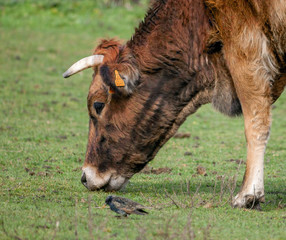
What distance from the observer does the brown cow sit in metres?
5.91

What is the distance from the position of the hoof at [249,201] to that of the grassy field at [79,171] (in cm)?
11

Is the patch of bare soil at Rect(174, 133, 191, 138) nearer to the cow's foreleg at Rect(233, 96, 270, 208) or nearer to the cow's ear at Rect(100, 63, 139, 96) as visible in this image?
the cow's ear at Rect(100, 63, 139, 96)

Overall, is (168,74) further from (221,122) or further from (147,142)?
(221,122)

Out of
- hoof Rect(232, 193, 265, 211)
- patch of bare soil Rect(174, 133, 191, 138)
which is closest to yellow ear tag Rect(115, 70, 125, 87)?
hoof Rect(232, 193, 265, 211)

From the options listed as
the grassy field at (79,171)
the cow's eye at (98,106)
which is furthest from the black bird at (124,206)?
the cow's eye at (98,106)

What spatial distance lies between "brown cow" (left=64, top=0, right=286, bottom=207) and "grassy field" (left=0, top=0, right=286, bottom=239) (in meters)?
0.36

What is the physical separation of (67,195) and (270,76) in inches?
100

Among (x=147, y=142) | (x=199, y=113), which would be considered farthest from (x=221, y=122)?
(x=147, y=142)

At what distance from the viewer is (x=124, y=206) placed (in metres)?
5.48

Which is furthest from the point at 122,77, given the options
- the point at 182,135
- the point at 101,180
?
the point at 182,135

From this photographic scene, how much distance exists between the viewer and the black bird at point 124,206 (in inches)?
211

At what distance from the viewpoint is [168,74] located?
6.42 metres

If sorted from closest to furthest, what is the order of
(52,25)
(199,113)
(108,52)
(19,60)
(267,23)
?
(267,23)
(108,52)
(199,113)
(19,60)
(52,25)

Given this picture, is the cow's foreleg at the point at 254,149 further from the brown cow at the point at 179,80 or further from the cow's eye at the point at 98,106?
the cow's eye at the point at 98,106
